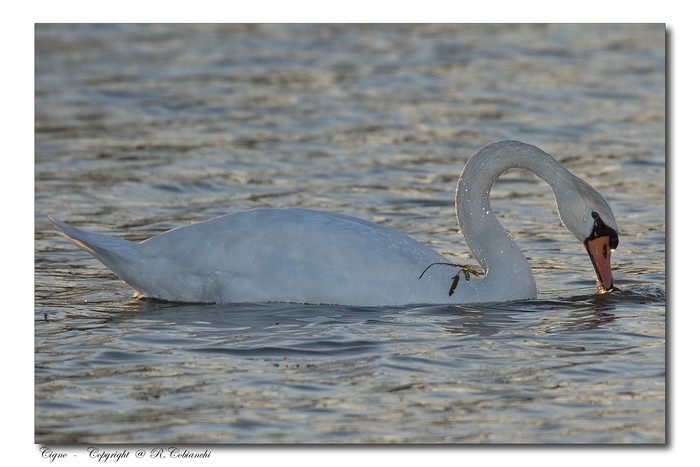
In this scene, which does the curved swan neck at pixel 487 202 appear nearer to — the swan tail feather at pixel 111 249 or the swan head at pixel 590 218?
the swan head at pixel 590 218

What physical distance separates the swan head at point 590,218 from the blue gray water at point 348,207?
405 millimetres

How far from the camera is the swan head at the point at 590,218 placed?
9.90 m

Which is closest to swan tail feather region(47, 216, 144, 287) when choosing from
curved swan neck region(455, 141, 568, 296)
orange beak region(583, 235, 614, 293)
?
curved swan neck region(455, 141, 568, 296)

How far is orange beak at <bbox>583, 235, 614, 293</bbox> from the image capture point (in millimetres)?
9977

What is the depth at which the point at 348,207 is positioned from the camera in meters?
13.2

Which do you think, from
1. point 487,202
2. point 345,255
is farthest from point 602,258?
point 345,255

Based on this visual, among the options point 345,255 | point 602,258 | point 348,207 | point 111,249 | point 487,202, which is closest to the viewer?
point 345,255

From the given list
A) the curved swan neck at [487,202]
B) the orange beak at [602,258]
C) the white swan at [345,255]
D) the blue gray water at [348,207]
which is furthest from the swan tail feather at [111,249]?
the orange beak at [602,258]


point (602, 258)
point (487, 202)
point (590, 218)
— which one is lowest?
point (602, 258)

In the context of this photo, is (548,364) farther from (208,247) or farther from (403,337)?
(208,247)

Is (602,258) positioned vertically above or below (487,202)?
below

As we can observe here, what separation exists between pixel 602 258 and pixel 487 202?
90 centimetres

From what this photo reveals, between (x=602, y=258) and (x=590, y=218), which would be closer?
(x=590, y=218)

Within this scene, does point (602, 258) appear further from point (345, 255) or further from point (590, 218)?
point (345, 255)
